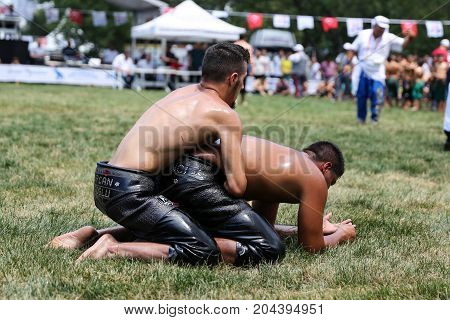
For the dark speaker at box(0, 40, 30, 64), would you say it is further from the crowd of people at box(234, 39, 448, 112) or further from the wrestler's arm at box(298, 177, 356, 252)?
the wrestler's arm at box(298, 177, 356, 252)

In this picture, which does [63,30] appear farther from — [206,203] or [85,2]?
[206,203]

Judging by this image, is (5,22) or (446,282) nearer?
(446,282)

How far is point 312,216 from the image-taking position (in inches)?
158

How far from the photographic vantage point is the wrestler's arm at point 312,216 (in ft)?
13.1

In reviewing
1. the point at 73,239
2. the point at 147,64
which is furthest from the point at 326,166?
the point at 147,64

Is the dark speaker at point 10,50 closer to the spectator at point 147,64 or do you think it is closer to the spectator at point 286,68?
the spectator at point 147,64

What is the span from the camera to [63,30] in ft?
181

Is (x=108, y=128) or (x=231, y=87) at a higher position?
(x=231, y=87)

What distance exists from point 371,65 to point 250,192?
8.92 metres

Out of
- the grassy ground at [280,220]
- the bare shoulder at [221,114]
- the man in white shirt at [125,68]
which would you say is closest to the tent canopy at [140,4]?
the man in white shirt at [125,68]

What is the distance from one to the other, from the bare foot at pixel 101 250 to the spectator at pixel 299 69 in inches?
877

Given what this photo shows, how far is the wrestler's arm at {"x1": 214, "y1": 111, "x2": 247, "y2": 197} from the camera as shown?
3.75 metres
